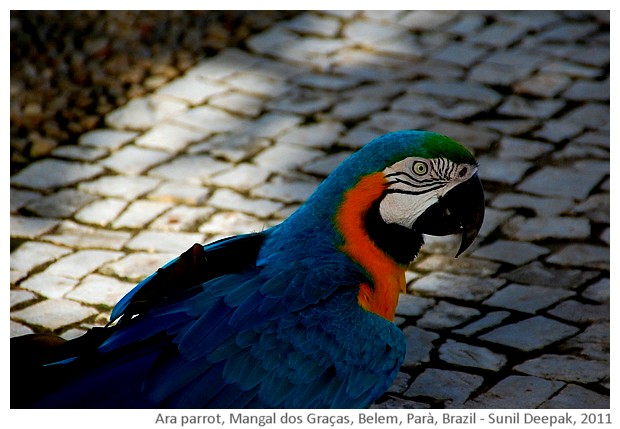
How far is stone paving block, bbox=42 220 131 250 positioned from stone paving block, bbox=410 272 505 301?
68.4 inches

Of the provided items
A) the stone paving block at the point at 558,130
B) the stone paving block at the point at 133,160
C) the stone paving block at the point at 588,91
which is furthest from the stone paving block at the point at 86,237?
the stone paving block at the point at 588,91

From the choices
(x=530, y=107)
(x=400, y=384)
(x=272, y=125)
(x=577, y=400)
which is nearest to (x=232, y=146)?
(x=272, y=125)

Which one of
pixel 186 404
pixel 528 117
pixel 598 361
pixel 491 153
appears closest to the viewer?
pixel 186 404

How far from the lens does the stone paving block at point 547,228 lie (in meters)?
5.36

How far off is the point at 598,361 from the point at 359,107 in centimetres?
300

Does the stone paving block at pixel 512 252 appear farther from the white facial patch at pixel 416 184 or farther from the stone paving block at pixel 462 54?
the stone paving block at pixel 462 54

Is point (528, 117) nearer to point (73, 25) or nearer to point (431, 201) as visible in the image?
point (431, 201)

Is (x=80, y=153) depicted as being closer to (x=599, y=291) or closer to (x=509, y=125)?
(x=509, y=125)

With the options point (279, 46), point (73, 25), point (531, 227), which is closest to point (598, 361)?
point (531, 227)

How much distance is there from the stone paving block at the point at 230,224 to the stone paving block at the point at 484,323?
4.60ft

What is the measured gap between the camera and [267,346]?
10.9ft

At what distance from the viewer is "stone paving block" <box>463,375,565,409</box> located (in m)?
4.09

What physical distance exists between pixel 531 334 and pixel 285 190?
6.33ft

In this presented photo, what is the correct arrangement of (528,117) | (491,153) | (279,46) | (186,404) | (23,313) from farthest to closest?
(279,46) → (528,117) → (491,153) → (23,313) → (186,404)
